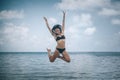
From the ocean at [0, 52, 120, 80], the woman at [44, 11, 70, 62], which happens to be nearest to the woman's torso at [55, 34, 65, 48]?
the woman at [44, 11, 70, 62]

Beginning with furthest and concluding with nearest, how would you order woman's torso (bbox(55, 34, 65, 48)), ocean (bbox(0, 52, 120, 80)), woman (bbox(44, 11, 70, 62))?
ocean (bbox(0, 52, 120, 80))
woman's torso (bbox(55, 34, 65, 48))
woman (bbox(44, 11, 70, 62))

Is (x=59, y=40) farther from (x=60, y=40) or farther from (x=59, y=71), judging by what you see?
(x=59, y=71)

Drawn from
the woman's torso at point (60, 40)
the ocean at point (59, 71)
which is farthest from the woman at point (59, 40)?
the ocean at point (59, 71)

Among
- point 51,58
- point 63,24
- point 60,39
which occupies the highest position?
point 63,24

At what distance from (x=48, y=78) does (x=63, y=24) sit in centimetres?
1961

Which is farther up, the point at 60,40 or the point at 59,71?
the point at 60,40

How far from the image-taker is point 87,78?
→ 92.7 feet

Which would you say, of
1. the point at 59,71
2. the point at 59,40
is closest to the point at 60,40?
the point at 59,40

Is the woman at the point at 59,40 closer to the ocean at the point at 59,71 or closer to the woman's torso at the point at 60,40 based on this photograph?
the woman's torso at the point at 60,40

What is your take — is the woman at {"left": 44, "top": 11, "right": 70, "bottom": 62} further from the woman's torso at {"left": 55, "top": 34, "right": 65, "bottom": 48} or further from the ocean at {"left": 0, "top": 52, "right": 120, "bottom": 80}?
the ocean at {"left": 0, "top": 52, "right": 120, "bottom": 80}

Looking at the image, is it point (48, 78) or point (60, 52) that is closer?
point (60, 52)

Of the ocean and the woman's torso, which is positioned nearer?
the woman's torso

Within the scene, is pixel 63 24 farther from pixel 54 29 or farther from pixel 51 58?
pixel 51 58

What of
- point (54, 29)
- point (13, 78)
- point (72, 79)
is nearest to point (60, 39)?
point (54, 29)
